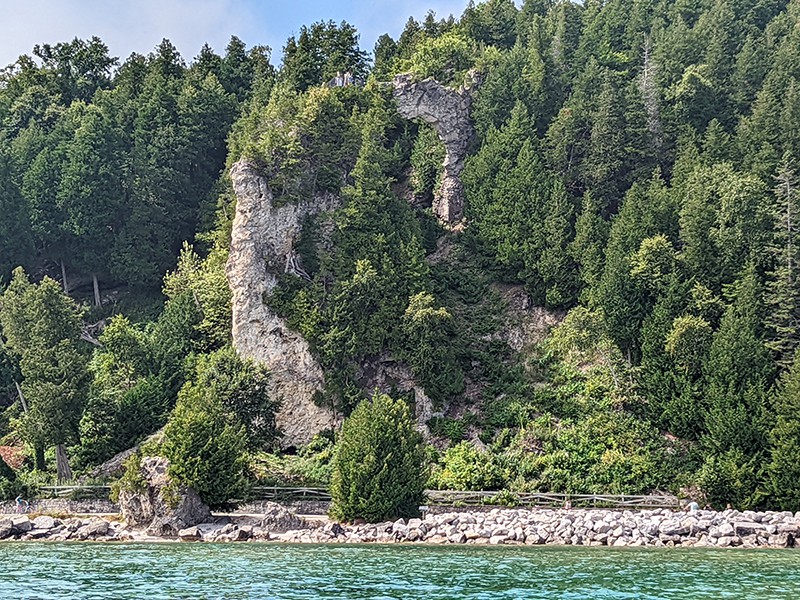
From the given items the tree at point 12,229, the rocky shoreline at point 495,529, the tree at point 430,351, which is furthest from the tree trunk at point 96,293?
the rocky shoreline at point 495,529

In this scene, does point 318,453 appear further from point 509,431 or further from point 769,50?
point 769,50

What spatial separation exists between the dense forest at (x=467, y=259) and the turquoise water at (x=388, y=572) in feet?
29.2

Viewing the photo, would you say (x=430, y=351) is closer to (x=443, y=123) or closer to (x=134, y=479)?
(x=134, y=479)

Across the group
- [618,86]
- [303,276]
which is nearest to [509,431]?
[303,276]

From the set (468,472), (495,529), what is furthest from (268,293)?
(495,529)

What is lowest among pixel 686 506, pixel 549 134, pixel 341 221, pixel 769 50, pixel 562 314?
pixel 686 506

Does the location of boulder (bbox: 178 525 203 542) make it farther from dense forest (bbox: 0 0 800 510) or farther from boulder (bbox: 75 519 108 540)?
boulder (bbox: 75 519 108 540)

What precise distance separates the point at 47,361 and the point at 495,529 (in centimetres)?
2625

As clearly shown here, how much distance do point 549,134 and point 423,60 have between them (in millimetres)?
12244

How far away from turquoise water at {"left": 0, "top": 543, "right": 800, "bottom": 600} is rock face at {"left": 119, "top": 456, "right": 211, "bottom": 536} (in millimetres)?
3430


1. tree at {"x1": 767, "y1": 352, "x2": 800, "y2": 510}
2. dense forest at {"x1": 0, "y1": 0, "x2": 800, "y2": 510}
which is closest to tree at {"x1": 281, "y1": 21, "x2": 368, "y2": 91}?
dense forest at {"x1": 0, "y1": 0, "x2": 800, "y2": 510}

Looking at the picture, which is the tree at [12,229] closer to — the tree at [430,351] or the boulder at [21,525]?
the boulder at [21,525]

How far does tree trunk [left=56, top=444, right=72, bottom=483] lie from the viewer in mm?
52328

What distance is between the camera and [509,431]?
5269 centimetres
